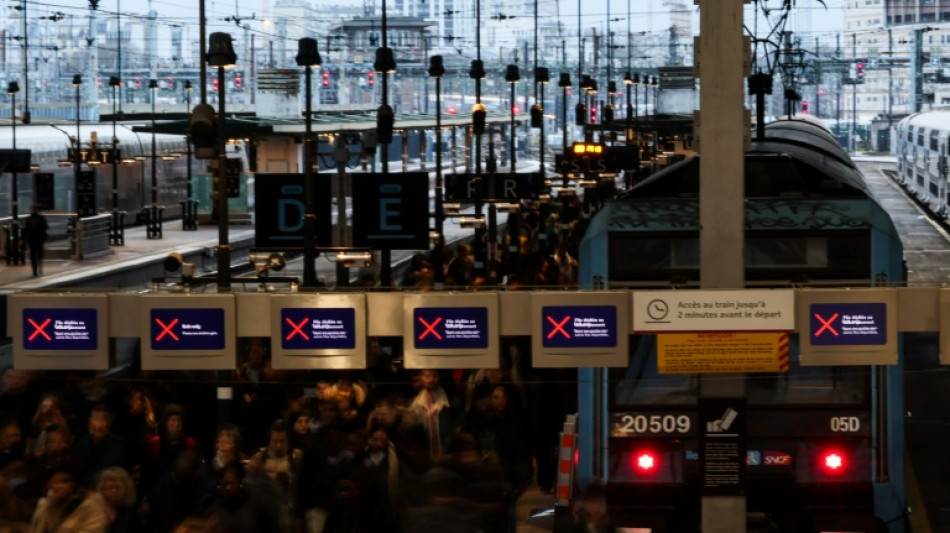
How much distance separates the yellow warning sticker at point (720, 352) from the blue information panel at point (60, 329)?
4.94 meters

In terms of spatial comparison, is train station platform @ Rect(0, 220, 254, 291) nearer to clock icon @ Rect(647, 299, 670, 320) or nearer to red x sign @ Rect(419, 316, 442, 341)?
red x sign @ Rect(419, 316, 442, 341)

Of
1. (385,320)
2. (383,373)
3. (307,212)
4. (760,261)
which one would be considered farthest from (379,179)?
(760,261)

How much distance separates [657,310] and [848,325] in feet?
5.06

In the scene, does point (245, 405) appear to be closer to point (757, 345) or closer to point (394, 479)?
point (394, 479)

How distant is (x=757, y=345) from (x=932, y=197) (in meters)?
37.0

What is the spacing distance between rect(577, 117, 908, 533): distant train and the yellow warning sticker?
9.0 inches

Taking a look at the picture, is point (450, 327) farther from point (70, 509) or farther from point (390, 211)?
point (390, 211)

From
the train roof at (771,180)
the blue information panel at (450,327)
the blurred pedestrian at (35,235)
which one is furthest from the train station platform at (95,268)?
the train roof at (771,180)

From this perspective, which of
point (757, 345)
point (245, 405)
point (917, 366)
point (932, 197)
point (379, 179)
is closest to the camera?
point (757, 345)

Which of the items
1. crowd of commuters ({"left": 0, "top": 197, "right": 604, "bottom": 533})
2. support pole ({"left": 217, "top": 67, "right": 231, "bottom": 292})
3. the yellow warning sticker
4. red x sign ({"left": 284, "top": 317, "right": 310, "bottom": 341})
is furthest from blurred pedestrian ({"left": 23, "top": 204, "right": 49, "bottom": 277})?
the yellow warning sticker

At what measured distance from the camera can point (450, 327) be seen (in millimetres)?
14789

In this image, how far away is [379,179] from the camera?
2181 cm

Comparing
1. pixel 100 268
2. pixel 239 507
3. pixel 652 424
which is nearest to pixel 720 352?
pixel 652 424

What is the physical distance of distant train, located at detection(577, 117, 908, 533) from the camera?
13688mm
